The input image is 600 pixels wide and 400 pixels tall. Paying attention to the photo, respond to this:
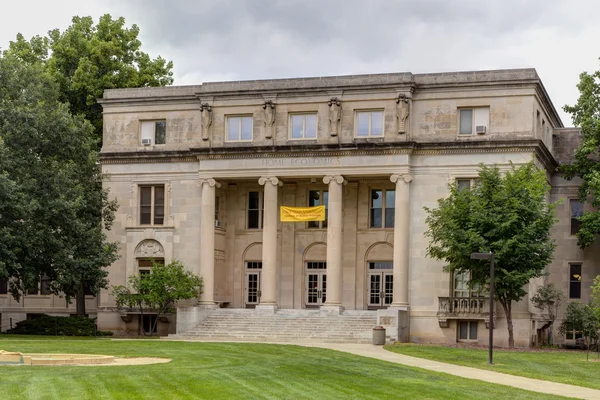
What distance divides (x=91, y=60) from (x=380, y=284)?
23.8 meters

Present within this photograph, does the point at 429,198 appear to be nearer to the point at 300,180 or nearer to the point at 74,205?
the point at 300,180

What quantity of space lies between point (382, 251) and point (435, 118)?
7674mm

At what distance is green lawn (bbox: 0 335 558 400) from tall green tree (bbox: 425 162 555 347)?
430 inches

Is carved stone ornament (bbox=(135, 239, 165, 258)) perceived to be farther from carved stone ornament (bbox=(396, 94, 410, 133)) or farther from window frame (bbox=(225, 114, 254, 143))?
carved stone ornament (bbox=(396, 94, 410, 133))

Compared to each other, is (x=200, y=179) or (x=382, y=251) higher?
(x=200, y=179)

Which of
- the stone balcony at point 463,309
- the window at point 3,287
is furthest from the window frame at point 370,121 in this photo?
the window at point 3,287

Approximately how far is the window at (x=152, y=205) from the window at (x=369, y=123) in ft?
36.9

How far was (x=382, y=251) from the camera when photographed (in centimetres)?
5094

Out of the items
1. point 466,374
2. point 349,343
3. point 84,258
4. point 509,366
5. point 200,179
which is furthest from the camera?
point 200,179

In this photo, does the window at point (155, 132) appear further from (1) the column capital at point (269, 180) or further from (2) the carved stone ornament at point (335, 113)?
(2) the carved stone ornament at point (335, 113)

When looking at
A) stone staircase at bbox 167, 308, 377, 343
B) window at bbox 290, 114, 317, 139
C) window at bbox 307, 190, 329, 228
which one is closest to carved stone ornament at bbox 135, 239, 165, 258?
stone staircase at bbox 167, 308, 377, 343

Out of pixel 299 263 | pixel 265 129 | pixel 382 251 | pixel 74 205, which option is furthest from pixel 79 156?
pixel 382 251

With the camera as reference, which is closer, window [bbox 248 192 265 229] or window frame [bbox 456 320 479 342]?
window frame [bbox 456 320 479 342]

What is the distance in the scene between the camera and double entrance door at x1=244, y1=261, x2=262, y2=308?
2101 inches
